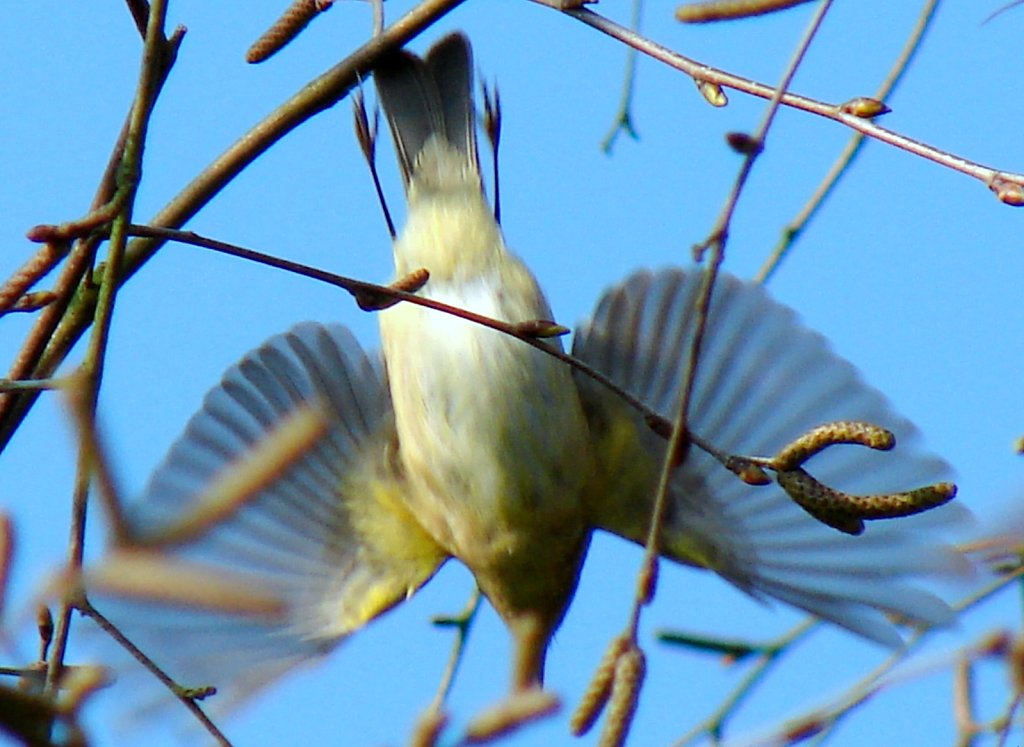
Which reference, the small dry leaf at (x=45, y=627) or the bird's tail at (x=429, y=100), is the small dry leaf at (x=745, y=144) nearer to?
the small dry leaf at (x=45, y=627)

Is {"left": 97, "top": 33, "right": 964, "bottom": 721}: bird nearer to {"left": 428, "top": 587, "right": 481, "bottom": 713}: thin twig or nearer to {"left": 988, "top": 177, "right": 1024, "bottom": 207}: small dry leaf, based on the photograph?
{"left": 428, "top": 587, "right": 481, "bottom": 713}: thin twig

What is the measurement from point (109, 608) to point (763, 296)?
3.94 ft

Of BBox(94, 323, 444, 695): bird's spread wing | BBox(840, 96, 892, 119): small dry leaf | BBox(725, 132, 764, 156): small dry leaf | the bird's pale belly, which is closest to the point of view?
BBox(725, 132, 764, 156): small dry leaf

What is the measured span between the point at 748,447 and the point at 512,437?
43 cm

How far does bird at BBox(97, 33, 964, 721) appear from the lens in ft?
8.72

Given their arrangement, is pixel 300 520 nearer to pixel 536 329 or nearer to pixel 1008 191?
pixel 536 329

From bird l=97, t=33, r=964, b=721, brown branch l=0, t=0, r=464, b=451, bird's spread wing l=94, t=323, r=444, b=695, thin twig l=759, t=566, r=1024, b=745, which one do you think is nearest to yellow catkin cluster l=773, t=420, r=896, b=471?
thin twig l=759, t=566, r=1024, b=745

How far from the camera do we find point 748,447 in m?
2.83

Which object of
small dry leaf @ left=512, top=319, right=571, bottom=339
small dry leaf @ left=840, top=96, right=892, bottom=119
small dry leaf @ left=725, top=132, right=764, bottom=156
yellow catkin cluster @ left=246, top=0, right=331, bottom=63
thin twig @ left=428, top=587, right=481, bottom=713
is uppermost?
yellow catkin cluster @ left=246, top=0, right=331, bottom=63

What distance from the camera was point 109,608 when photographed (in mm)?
2783

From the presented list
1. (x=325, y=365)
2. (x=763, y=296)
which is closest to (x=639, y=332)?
(x=763, y=296)

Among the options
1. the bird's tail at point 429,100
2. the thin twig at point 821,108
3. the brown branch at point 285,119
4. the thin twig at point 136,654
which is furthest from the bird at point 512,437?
the thin twig at point 136,654

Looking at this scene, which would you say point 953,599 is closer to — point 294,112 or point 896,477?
point 896,477

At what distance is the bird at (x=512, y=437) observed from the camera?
2.66 metres
